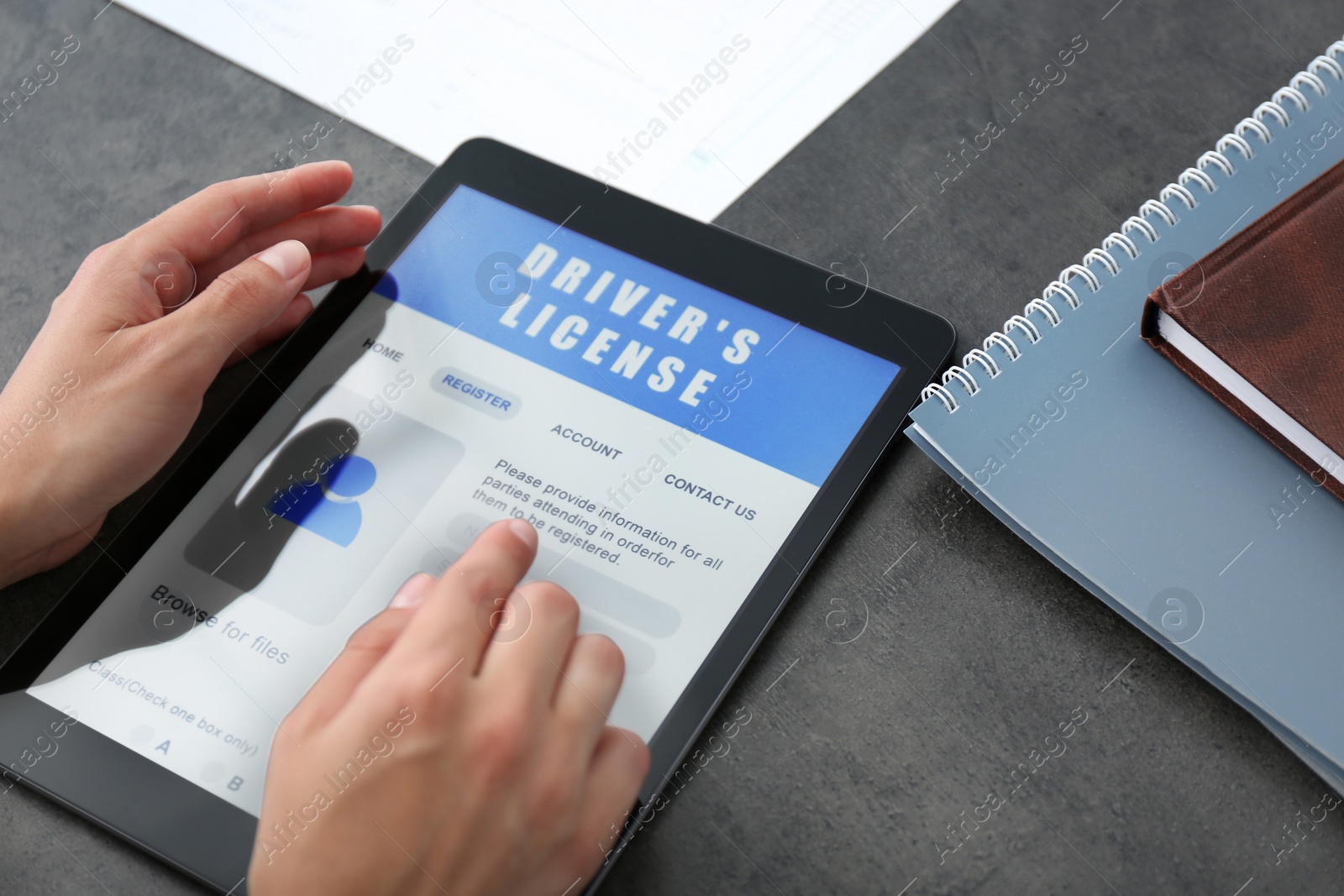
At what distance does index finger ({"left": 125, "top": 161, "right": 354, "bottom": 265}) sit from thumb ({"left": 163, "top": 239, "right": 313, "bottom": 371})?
66 millimetres

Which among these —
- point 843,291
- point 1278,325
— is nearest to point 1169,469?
point 1278,325

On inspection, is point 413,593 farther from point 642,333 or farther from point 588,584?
point 642,333

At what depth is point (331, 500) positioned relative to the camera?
22.0 inches

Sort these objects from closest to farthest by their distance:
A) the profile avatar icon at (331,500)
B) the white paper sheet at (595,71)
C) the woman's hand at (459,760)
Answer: the woman's hand at (459,760), the profile avatar icon at (331,500), the white paper sheet at (595,71)

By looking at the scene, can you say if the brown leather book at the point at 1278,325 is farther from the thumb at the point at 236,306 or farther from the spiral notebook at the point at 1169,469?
the thumb at the point at 236,306

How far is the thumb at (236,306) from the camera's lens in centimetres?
59

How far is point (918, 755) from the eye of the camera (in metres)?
0.50

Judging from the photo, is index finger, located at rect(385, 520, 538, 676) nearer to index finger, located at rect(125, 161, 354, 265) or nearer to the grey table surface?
the grey table surface

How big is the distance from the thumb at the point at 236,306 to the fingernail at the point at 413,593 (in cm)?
21

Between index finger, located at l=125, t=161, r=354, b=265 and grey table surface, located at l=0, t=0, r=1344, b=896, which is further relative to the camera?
index finger, located at l=125, t=161, r=354, b=265

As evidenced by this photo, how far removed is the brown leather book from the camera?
19.5 inches

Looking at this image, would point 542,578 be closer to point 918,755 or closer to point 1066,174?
point 918,755

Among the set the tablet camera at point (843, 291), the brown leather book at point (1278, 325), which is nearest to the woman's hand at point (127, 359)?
the tablet camera at point (843, 291)

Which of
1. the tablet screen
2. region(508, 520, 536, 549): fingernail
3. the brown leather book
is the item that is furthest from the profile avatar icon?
the brown leather book
